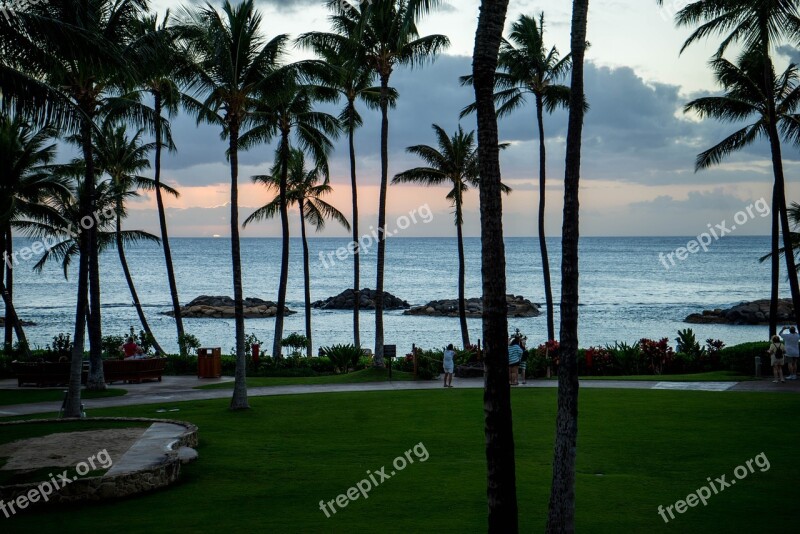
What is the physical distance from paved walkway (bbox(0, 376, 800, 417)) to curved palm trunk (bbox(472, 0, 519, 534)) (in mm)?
16198

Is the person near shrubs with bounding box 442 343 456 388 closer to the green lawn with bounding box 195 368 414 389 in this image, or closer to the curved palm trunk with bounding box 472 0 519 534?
the green lawn with bounding box 195 368 414 389

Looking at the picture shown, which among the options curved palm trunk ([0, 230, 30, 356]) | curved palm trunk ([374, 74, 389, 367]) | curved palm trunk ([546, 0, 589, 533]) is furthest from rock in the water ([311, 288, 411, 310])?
curved palm trunk ([546, 0, 589, 533])

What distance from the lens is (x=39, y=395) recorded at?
2405 cm

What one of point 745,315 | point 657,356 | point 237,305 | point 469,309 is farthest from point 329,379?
point 469,309

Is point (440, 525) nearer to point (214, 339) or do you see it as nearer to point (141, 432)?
point (141, 432)

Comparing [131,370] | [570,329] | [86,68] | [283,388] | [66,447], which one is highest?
[86,68]

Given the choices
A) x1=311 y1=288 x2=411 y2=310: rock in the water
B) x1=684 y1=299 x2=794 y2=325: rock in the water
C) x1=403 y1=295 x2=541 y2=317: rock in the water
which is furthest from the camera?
x1=311 y1=288 x2=411 y2=310: rock in the water

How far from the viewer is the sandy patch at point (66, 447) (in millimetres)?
13266

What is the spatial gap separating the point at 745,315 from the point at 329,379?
53746mm

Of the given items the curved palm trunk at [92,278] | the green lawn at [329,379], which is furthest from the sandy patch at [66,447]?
the green lawn at [329,379]

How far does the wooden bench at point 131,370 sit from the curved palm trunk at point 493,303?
22.0 meters

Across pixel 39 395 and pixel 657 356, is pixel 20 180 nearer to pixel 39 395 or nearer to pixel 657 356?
pixel 39 395

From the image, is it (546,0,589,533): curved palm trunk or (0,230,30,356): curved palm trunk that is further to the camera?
(0,230,30,356): curved palm trunk

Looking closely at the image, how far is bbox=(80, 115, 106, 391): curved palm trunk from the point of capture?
1983 centimetres
